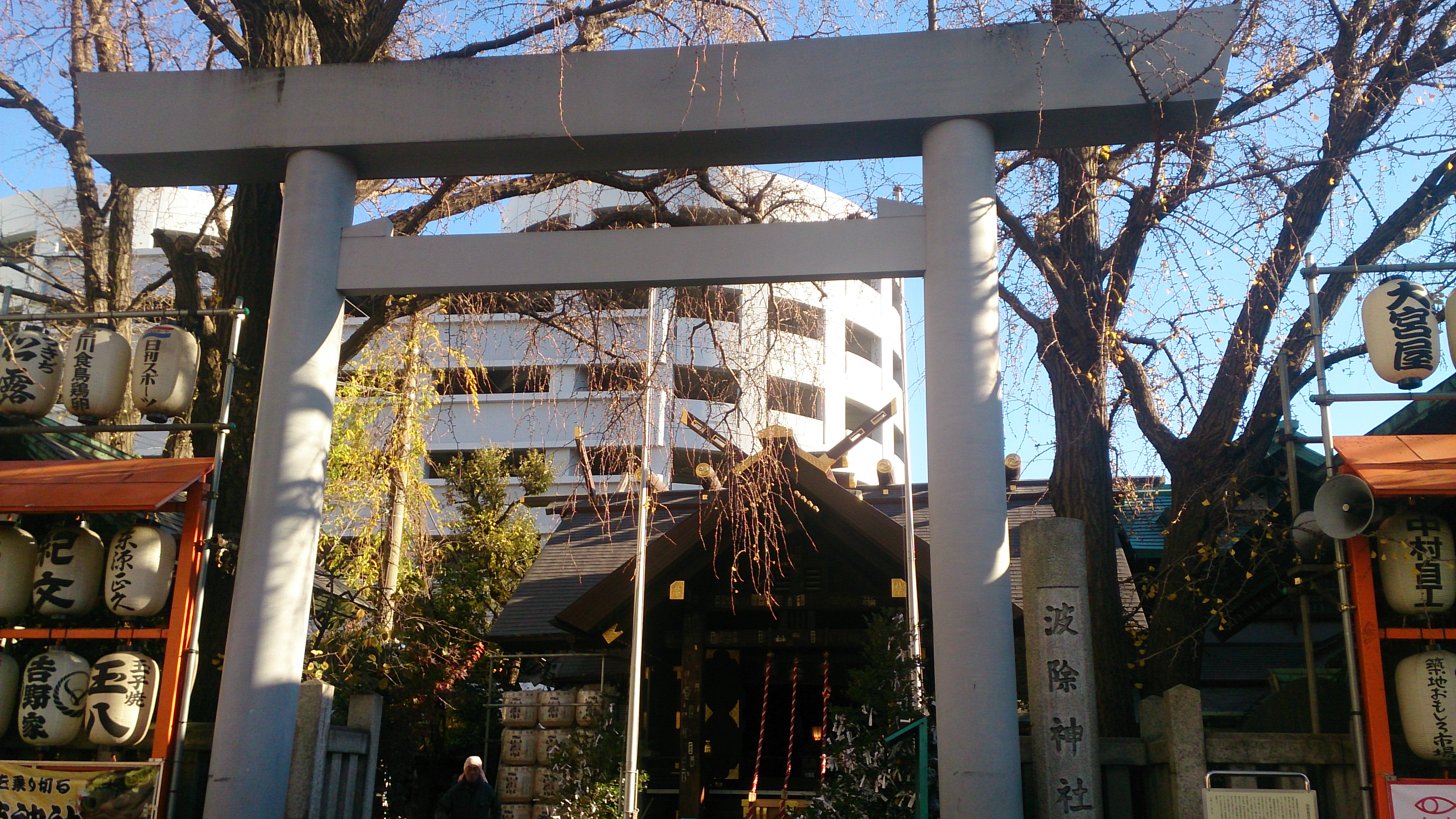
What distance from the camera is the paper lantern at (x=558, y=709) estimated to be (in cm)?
1235

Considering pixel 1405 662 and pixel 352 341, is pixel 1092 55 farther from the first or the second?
pixel 352 341

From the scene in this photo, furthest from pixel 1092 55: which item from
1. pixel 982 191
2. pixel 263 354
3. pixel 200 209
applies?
pixel 200 209

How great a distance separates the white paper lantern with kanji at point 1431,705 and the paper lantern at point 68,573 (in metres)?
7.43

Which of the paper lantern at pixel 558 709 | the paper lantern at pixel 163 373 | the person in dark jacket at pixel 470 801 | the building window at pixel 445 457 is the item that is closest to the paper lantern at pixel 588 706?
the paper lantern at pixel 558 709

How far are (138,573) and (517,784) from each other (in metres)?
6.50

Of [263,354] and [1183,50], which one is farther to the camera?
[263,354]

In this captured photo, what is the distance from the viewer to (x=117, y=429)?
7.17 metres

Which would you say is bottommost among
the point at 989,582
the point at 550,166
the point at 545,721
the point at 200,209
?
the point at 545,721

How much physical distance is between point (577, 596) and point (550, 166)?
7849 mm

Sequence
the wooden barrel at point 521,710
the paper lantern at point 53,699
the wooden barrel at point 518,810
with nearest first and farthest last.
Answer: the paper lantern at point 53,699, the wooden barrel at point 518,810, the wooden barrel at point 521,710

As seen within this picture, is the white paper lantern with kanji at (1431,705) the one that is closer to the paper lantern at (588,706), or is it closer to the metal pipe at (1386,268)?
the metal pipe at (1386,268)

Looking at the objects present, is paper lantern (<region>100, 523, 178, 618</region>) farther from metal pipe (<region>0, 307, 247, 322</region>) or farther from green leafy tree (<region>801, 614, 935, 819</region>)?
green leafy tree (<region>801, 614, 935, 819</region>)

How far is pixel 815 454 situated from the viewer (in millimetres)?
12875

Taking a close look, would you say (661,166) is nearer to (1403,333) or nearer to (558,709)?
(1403,333)
